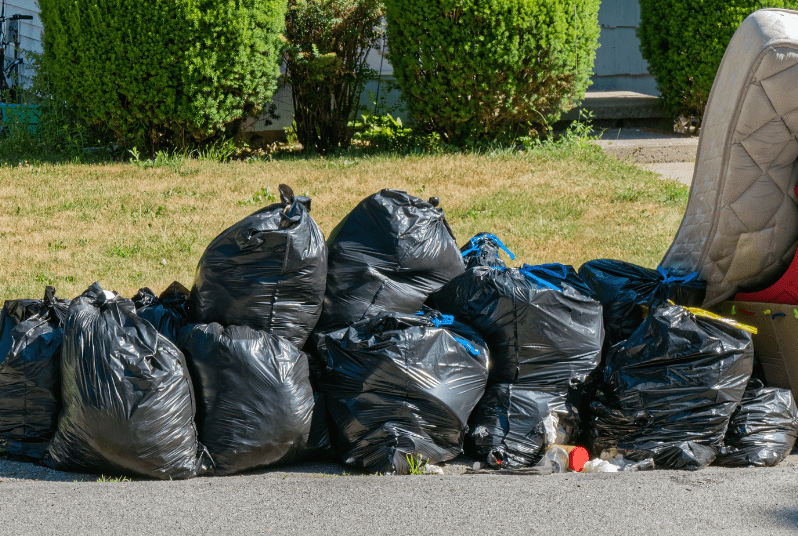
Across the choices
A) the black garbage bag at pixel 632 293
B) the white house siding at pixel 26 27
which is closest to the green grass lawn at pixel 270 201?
the black garbage bag at pixel 632 293

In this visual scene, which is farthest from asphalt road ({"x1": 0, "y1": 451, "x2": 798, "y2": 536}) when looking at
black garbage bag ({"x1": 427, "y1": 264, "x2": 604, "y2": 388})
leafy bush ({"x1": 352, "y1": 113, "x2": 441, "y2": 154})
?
leafy bush ({"x1": 352, "y1": 113, "x2": 441, "y2": 154})

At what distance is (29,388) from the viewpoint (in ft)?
10.9

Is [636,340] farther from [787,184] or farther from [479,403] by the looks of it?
[787,184]

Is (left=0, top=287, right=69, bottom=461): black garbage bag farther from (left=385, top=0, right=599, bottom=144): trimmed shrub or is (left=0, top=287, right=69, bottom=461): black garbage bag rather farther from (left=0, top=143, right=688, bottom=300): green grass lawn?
(left=385, top=0, right=599, bottom=144): trimmed shrub

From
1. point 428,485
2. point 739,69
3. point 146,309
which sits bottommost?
point 428,485

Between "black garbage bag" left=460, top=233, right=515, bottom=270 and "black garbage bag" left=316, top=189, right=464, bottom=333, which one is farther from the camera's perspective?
"black garbage bag" left=460, top=233, right=515, bottom=270

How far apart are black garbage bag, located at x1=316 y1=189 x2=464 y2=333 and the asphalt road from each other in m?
0.83

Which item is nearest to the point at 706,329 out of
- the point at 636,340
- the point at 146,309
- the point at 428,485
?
the point at 636,340

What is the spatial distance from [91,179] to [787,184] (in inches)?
231

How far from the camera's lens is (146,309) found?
3664 millimetres

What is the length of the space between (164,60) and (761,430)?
6.02m

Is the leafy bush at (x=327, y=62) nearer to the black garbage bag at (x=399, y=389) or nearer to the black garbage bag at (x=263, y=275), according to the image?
the black garbage bag at (x=263, y=275)

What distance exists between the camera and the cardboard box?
3.41 meters

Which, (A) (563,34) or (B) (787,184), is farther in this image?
(A) (563,34)
